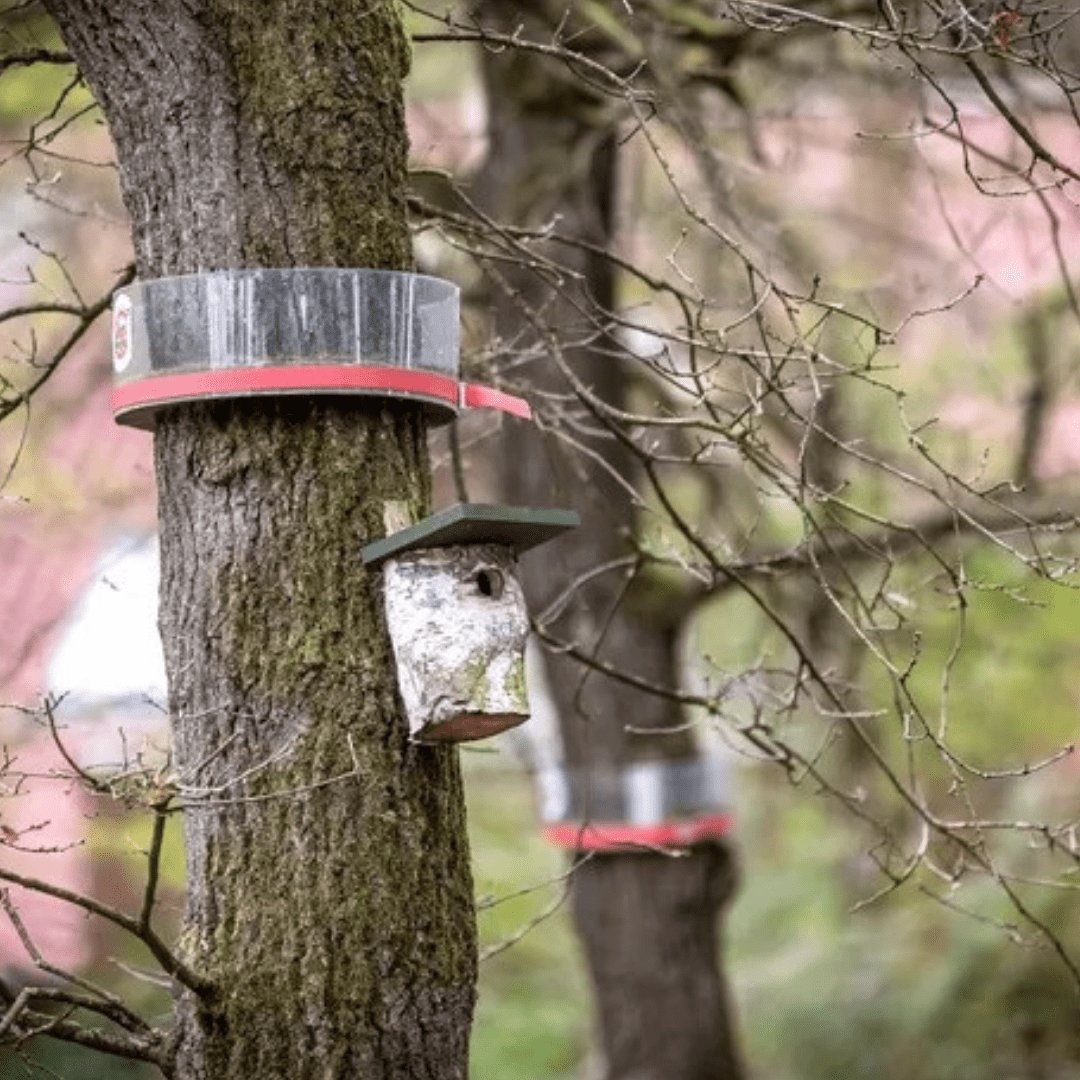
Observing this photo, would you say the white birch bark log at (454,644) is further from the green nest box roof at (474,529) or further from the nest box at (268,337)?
the nest box at (268,337)

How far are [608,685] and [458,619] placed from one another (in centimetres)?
396

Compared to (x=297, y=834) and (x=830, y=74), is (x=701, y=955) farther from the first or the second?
(x=297, y=834)

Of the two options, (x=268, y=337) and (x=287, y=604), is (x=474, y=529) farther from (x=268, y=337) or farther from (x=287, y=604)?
(x=268, y=337)

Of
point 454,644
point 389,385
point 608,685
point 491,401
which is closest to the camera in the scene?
point 454,644

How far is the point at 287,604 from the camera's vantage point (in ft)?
9.34

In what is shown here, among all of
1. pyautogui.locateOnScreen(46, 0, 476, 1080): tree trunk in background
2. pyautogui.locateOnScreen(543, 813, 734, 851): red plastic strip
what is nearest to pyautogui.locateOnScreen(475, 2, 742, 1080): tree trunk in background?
pyautogui.locateOnScreen(543, 813, 734, 851): red plastic strip

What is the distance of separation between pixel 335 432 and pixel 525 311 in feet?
2.81

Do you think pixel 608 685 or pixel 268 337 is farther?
pixel 608 685

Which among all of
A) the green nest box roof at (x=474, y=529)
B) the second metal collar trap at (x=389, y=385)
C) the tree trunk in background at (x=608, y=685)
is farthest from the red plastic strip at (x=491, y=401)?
the tree trunk in background at (x=608, y=685)

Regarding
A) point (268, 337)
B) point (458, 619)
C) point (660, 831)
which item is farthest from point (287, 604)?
point (660, 831)

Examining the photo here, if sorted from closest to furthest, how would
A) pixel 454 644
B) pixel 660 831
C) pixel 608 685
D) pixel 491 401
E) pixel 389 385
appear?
pixel 454 644
pixel 389 385
pixel 491 401
pixel 660 831
pixel 608 685

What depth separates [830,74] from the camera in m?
6.77

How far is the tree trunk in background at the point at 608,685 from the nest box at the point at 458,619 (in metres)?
3.50

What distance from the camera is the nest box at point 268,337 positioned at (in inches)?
112
